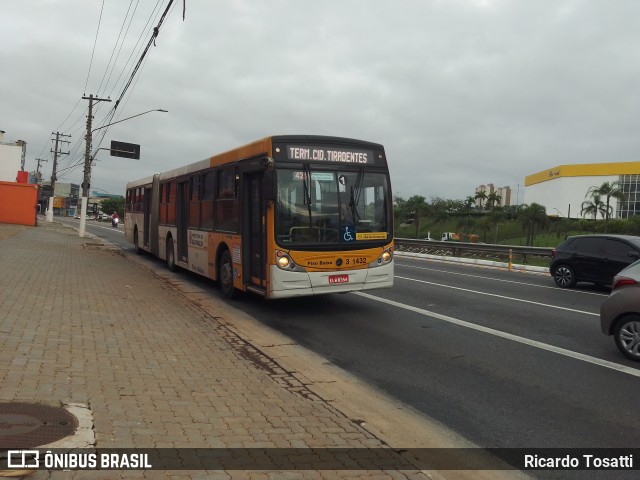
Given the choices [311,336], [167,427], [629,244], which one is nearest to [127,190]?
[311,336]

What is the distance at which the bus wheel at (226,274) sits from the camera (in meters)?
11.2

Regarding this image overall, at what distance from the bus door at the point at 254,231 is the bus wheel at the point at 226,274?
991 mm

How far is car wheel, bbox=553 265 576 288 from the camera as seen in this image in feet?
50.7

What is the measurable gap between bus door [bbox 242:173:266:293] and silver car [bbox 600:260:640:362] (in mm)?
5408

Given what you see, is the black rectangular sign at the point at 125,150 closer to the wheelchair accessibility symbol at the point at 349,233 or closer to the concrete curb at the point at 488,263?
the concrete curb at the point at 488,263

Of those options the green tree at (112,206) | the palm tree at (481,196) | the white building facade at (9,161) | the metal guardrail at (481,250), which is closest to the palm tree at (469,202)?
the palm tree at (481,196)

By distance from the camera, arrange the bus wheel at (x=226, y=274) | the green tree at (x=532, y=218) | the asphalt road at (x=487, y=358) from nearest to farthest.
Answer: the asphalt road at (x=487, y=358) < the bus wheel at (x=226, y=274) < the green tree at (x=532, y=218)

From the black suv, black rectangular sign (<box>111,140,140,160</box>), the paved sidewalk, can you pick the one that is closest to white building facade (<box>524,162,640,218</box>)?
black rectangular sign (<box>111,140,140,160</box>)

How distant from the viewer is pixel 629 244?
14.0 meters

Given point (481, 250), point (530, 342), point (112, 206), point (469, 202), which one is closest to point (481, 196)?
point (469, 202)

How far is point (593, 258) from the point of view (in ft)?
48.9

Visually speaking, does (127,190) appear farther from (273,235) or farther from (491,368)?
(491,368)

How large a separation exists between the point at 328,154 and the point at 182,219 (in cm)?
659

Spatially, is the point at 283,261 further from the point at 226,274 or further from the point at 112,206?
the point at 112,206
